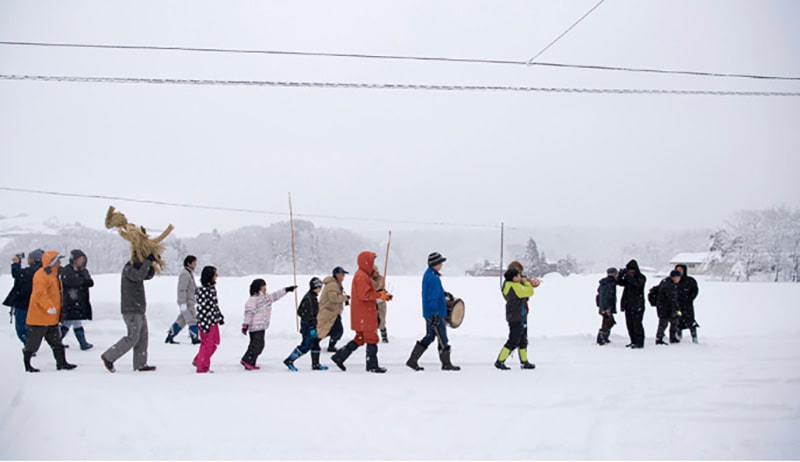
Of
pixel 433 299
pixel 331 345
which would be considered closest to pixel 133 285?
pixel 331 345

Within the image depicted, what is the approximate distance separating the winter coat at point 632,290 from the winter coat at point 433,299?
4.92 metres

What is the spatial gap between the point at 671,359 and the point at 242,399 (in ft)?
25.8

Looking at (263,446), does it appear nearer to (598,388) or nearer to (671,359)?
(598,388)

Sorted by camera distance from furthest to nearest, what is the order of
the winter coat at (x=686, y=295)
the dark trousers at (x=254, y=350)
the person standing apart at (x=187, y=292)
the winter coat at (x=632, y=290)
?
1. the winter coat at (x=686, y=295)
2. the winter coat at (x=632, y=290)
3. the person standing apart at (x=187, y=292)
4. the dark trousers at (x=254, y=350)

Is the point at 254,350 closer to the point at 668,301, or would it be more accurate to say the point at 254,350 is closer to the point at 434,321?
the point at 434,321

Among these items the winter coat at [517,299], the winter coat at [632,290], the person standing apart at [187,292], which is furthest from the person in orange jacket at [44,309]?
the winter coat at [632,290]

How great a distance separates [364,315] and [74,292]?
6294 mm

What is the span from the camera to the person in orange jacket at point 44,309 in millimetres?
8234

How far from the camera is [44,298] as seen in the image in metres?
8.27

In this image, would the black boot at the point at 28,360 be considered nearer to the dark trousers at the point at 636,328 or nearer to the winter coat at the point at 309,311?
the winter coat at the point at 309,311

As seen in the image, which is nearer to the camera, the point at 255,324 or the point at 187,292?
the point at 255,324

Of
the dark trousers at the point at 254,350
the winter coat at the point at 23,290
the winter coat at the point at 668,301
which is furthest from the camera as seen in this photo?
the winter coat at the point at 668,301

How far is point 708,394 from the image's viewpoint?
24.2 ft

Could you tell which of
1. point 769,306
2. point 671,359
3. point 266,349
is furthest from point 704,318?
point 266,349
